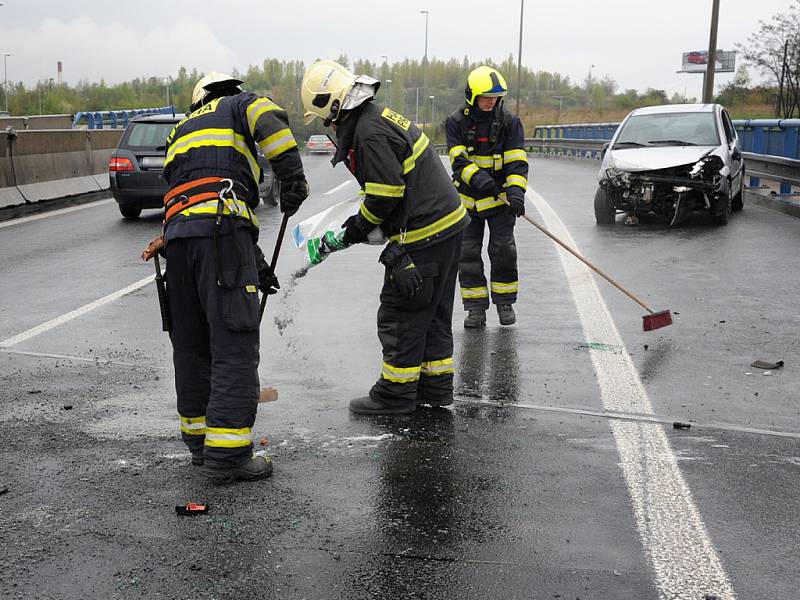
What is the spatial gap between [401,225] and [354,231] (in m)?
0.24

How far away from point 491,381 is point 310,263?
50.9 inches

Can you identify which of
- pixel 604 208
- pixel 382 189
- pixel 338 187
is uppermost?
pixel 382 189

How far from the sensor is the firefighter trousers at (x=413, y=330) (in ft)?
17.3

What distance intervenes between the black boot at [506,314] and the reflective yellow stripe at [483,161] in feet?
3.50

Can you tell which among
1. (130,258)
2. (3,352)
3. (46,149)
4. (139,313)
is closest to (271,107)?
(3,352)

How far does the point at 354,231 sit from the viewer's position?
5230 mm

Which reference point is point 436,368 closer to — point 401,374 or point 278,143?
point 401,374

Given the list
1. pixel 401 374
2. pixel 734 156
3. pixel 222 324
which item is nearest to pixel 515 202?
pixel 401 374

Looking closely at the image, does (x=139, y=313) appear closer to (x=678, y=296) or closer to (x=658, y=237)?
(x=678, y=296)

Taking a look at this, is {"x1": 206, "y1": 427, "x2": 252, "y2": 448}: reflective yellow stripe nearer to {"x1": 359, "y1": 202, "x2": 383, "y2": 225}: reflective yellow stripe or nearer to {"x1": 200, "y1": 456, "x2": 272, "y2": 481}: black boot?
{"x1": 200, "y1": 456, "x2": 272, "y2": 481}: black boot

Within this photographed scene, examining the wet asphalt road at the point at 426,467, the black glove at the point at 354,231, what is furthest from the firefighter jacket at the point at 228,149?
the wet asphalt road at the point at 426,467

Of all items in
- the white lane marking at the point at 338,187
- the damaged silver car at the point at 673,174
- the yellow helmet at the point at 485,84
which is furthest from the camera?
the white lane marking at the point at 338,187

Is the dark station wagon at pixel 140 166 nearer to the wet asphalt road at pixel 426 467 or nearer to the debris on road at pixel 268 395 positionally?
the wet asphalt road at pixel 426 467

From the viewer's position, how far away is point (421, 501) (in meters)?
4.06
